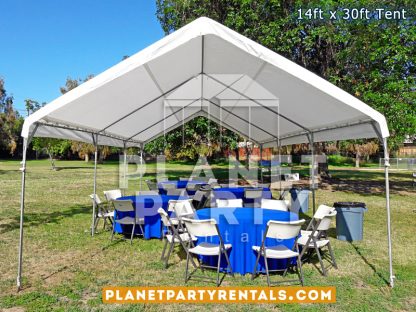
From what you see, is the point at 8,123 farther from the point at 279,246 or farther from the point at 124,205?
the point at 279,246

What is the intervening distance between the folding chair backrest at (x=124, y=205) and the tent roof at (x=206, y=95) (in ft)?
4.80

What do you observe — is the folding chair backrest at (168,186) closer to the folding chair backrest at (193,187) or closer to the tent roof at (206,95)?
the folding chair backrest at (193,187)

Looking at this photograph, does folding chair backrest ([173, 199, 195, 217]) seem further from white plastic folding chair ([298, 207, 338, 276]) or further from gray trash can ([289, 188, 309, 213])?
gray trash can ([289, 188, 309, 213])

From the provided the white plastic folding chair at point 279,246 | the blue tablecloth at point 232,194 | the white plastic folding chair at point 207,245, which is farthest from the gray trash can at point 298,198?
the white plastic folding chair at point 207,245

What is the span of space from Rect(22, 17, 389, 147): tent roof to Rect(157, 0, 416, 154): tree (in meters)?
4.72

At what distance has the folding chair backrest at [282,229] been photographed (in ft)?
13.9

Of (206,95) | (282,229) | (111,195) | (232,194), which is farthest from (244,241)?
(206,95)

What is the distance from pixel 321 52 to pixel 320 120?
10.6 meters

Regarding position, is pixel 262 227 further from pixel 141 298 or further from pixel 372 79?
pixel 372 79

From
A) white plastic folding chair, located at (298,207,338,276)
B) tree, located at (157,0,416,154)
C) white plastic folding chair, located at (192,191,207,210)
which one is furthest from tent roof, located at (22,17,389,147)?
tree, located at (157,0,416,154)

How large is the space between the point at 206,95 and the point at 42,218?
520 cm

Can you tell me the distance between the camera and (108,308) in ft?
12.5

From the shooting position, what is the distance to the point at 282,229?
427 centimetres

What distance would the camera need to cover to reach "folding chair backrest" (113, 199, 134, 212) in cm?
639
